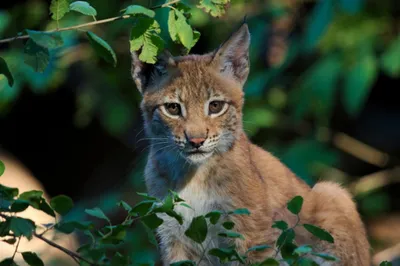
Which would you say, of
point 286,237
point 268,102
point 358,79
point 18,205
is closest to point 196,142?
point 286,237

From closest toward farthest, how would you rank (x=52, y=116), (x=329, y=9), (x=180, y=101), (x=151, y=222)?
1. (x=151, y=222)
2. (x=180, y=101)
3. (x=329, y=9)
4. (x=52, y=116)

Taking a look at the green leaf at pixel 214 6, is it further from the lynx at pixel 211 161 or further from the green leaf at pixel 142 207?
the lynx at pixel 211 161

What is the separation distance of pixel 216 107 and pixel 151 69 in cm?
45

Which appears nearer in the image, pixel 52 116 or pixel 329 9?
pixel 329 9

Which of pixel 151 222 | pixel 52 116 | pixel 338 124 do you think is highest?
pixel 151 222

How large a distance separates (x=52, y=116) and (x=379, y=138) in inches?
165

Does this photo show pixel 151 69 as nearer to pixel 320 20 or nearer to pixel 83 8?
pixel 83 8

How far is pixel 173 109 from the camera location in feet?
16.7

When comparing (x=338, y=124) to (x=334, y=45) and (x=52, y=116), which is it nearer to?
(x=334, y=45)

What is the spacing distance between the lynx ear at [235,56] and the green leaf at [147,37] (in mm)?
1526

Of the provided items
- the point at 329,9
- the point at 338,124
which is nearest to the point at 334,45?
the point at 329,9

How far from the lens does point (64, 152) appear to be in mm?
11805

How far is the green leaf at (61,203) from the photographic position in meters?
3.16

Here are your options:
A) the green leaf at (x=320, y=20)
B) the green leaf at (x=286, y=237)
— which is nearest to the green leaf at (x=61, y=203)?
the green leaf at (x=286, y=237)
